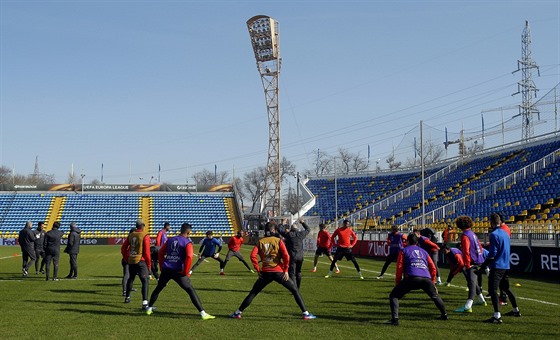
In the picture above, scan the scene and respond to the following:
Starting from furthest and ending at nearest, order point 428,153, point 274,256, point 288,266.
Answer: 1. point 428,153
2. point 288,266
3. point 274,256

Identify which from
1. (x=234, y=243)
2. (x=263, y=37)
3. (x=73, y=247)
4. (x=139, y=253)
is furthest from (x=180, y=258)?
(x=263, y=37)

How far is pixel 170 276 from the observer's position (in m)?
11.8

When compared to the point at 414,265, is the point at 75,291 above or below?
below

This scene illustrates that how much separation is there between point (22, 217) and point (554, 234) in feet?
197

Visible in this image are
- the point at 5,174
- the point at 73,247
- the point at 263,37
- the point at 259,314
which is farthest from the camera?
the point at 5,174

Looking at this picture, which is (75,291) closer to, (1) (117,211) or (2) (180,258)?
(2) (180,258)

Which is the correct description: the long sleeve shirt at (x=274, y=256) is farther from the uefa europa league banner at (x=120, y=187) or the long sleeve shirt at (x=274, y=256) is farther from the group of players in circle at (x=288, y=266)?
the uefa europa league banner at (x=120, y=187)

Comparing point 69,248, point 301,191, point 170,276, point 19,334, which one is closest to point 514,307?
point 170,276

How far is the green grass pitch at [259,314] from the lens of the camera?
10086 millimetres

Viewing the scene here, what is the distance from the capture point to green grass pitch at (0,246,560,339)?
33.1 feet

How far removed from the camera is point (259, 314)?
12.3 meters

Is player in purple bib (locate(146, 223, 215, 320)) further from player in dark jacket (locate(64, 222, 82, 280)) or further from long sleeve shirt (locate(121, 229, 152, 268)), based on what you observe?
player in dark jacket (locate(64, 222, 82, 280))

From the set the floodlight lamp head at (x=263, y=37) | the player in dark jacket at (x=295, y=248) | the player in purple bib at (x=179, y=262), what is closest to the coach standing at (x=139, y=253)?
the player in purple bib at (x=179, y=262)

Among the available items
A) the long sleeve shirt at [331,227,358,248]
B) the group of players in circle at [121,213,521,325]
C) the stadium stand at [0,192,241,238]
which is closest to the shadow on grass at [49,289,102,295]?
the group of players in circle at [121,213,521,325]
